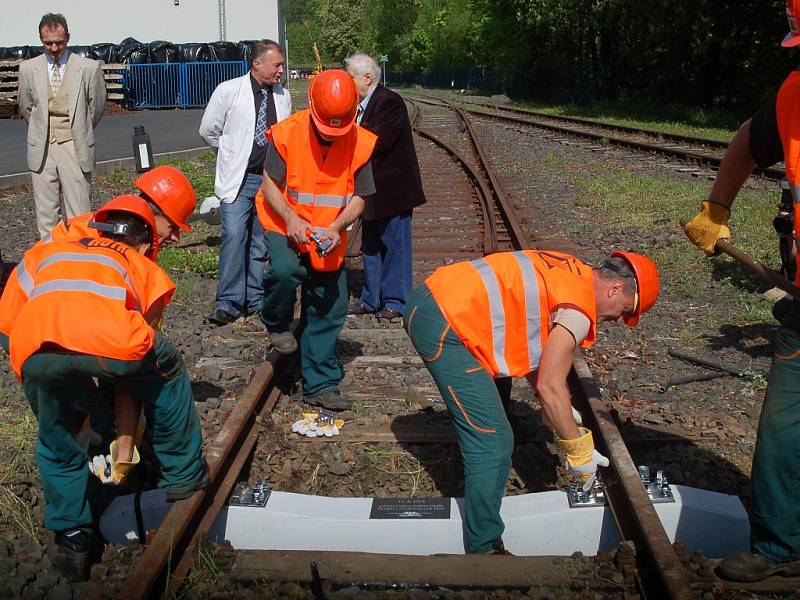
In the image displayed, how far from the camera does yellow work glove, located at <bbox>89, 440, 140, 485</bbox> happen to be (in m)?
3.52

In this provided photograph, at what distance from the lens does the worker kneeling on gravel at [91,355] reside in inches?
124

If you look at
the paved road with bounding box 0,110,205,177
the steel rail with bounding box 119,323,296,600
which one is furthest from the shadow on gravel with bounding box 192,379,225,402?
the paved road with bounding box 0,110,205,177

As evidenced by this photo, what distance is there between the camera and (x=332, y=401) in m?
5.02

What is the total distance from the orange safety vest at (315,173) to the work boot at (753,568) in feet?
8.59

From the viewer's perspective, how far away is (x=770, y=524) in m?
3.22

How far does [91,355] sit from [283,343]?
211 cm

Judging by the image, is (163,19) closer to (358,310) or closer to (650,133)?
(650,133)

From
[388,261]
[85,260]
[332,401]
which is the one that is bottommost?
[332,401]

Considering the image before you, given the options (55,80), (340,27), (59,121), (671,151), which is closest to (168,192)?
(59,121)

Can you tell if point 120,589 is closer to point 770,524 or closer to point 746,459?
point 770,524

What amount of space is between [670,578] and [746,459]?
1.67 meters

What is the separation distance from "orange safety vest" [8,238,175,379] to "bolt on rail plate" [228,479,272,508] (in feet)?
2.98

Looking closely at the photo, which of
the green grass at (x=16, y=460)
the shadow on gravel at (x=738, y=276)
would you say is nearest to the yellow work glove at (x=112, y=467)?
the green grass at (x=16, y=460)

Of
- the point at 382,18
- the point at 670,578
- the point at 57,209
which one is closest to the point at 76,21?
the point at 57,209
